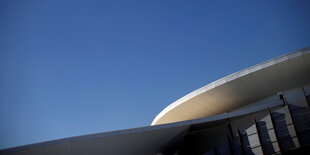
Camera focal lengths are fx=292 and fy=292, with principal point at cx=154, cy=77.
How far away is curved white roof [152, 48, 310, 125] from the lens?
2203 cm

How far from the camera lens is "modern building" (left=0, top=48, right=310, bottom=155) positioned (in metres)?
17.2

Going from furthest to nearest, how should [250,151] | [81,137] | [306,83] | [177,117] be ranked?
[177,117] < [306,83] < [81,137] < [250,151]

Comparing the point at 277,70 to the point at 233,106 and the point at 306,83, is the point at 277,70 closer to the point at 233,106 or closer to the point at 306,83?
the point at 306,83

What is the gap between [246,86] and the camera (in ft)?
79.0

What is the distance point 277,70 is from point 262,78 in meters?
1.31

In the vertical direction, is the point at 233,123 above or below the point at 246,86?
below

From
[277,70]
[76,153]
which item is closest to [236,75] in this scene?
[277,70]

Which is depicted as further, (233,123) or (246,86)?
(233,123)

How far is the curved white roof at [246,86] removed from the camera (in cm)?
2203

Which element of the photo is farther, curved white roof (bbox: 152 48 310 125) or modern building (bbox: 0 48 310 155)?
curved white roof (bbox: 152 48 310 125)

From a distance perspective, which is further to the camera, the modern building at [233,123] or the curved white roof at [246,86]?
the curved white roof at [246,86]

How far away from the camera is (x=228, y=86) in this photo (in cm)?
2405

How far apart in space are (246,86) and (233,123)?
3418 millimetres

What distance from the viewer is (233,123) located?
81.9 ft
